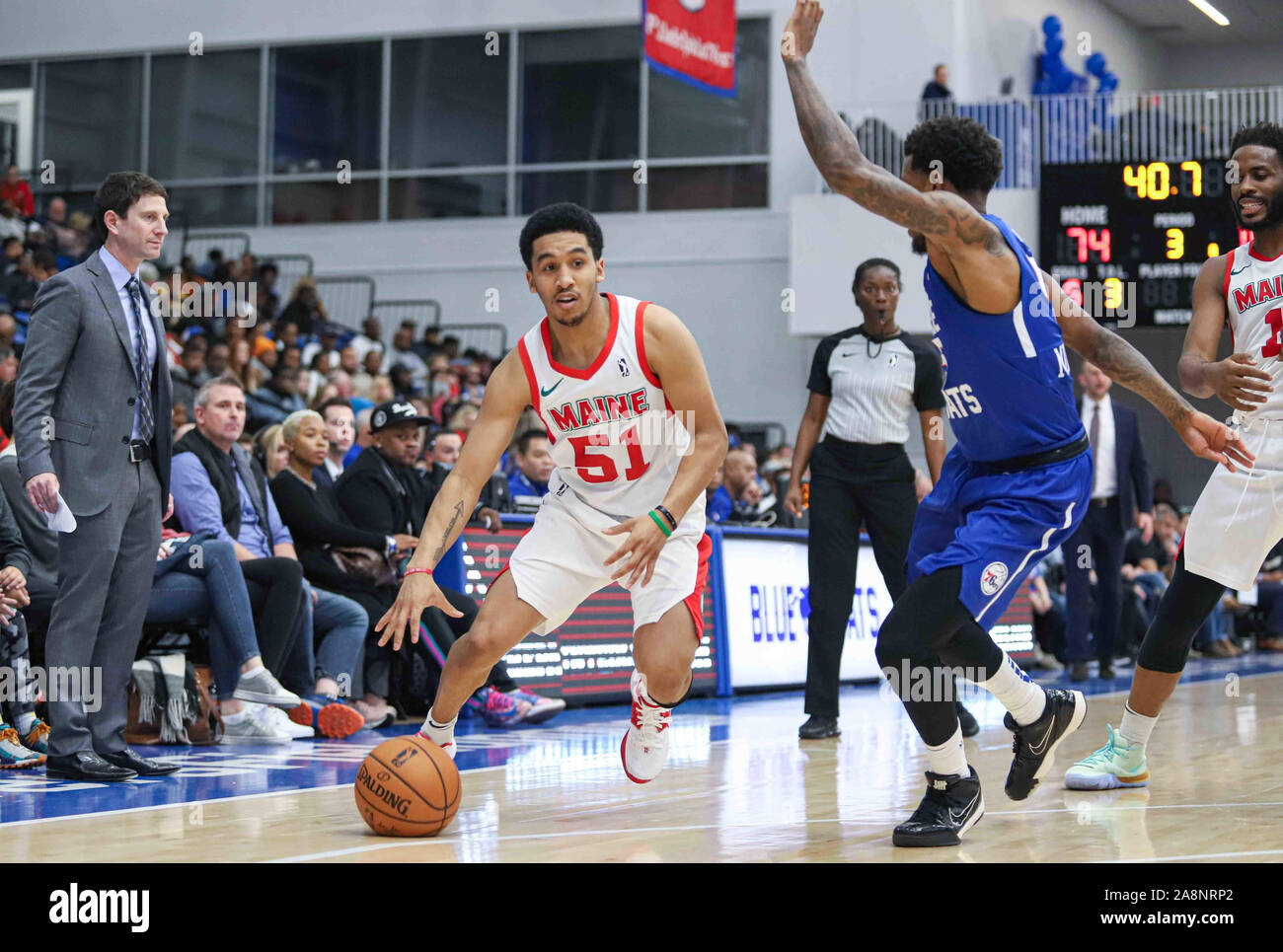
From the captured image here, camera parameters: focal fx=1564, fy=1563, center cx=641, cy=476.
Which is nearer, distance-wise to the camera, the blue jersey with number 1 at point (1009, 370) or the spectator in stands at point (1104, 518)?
the blue jersey with number 1 at point (1009, 370)

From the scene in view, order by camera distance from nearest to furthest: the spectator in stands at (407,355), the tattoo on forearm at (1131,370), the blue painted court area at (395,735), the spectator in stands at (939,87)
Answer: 1. the tattoo on forearm at (1131,370)
2. the blue painted court area at (395,735)
3. the spectator in stands at (407,355)
4. the spectator in stands at (939,87)

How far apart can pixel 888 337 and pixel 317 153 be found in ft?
54.4

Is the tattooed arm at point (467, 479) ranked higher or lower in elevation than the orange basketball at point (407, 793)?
higher

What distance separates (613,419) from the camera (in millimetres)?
5199

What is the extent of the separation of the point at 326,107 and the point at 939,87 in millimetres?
8921

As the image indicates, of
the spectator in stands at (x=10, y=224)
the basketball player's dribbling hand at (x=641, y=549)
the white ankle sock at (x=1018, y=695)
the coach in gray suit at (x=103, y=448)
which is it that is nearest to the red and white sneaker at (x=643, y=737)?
the basketball player's dribbling hand at (x=641, y=549)

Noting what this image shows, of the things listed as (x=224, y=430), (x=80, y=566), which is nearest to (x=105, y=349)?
(x=80, y=566)

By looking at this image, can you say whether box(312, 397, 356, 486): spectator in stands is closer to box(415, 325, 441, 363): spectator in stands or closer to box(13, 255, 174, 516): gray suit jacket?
box(13, 255, 174, 516): gray suit jacket

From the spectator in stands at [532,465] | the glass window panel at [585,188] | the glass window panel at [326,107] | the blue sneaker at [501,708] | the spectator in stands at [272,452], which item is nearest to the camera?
the blue sneaker at [501,708]

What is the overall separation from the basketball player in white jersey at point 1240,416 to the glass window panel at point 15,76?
72.2 ft

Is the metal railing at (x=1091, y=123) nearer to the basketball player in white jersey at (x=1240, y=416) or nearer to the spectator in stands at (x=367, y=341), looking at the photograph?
the spectator in stands at (x=367, y=341)

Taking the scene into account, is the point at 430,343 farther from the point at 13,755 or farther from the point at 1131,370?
the point at 1131,370

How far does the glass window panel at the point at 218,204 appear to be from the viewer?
23.0 m

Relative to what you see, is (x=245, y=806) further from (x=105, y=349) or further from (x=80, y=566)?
(x=105, y=349)
